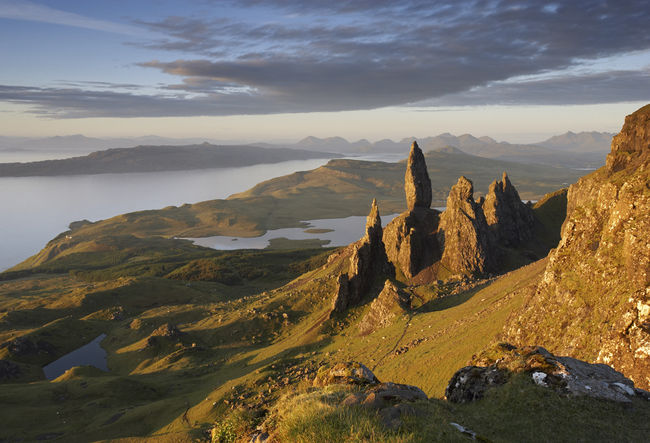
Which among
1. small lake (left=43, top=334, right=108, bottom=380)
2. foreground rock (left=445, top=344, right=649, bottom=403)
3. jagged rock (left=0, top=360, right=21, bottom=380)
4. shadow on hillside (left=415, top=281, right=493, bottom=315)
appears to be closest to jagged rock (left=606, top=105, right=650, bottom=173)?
shadow on hillside (left=415, top=281, right=493, bottom=315)

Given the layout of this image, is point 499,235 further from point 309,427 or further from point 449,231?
point 309,427

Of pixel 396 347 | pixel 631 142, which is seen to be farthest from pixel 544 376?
pixel 631 142

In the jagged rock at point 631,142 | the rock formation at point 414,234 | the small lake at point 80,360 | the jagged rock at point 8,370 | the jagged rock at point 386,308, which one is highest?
the jagged rock at point 631,142

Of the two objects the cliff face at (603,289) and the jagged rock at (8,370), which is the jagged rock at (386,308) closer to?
the cliff face at (603,289)

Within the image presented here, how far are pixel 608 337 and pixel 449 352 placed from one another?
66.3 ft

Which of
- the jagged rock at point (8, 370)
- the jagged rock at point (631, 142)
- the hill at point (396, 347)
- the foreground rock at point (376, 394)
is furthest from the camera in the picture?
the jagged rock at point (8, 370)

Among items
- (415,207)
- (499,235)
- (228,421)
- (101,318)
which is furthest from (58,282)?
(228,421)

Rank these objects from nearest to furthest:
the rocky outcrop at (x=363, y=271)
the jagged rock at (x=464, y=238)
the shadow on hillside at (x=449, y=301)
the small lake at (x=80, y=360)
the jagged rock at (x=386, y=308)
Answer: the jagged rock at (x=386, y=308), the shadow on hillside at (x=449, y=301), the rocky outcrop at (x=363, y=271), the jagged rock at (x=464, y=238), the small lake at (x=80, y=360)

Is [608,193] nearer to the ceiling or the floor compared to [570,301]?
nearer to the ceiling

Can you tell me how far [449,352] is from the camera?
4003 cm

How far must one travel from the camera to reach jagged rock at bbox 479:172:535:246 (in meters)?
107

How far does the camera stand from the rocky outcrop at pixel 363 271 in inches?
2847

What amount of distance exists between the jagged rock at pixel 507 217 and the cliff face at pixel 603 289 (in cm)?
7458

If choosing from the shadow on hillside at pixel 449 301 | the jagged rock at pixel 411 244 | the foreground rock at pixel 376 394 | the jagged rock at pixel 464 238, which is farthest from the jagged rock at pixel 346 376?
the jagged rock at pixel 411 244
